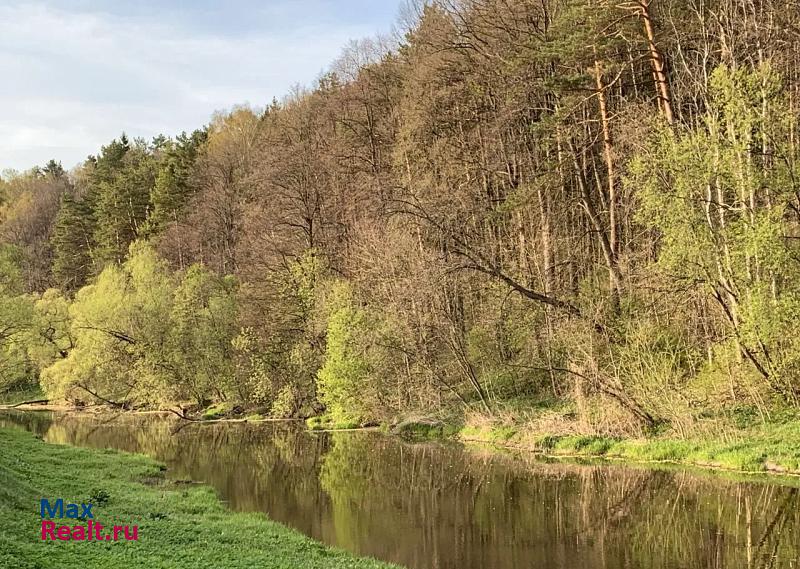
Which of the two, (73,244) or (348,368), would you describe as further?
(73,244)

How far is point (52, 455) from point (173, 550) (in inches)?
614

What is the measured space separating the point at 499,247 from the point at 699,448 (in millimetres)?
16836

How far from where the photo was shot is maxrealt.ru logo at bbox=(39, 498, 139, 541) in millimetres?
11164

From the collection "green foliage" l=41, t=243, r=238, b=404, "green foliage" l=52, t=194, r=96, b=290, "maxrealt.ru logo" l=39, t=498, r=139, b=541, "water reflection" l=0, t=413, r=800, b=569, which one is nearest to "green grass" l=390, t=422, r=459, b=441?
"water reflection" l=0, t=413, r=800, b=569

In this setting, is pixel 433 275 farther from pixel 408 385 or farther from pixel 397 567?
pixel 397 567

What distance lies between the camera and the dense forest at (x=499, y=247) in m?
20.6

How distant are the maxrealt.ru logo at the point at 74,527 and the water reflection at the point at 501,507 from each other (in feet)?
16.2

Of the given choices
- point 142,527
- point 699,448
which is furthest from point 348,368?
point 142,527

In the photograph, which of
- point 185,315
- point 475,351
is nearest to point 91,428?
point 185,315

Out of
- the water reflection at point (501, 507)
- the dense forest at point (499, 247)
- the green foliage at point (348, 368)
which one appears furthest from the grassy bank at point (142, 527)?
the dense forest at point (499, 247)

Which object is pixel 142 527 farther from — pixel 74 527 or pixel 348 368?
pixel 348 368

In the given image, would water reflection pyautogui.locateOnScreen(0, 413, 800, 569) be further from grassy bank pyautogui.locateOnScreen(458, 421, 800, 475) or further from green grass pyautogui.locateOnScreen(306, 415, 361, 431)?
green grass pyautogui.locateOnScreen(306, 415, 361, 431)

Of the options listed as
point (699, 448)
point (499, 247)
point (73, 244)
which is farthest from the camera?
point (73, 244)

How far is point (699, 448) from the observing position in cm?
2019
